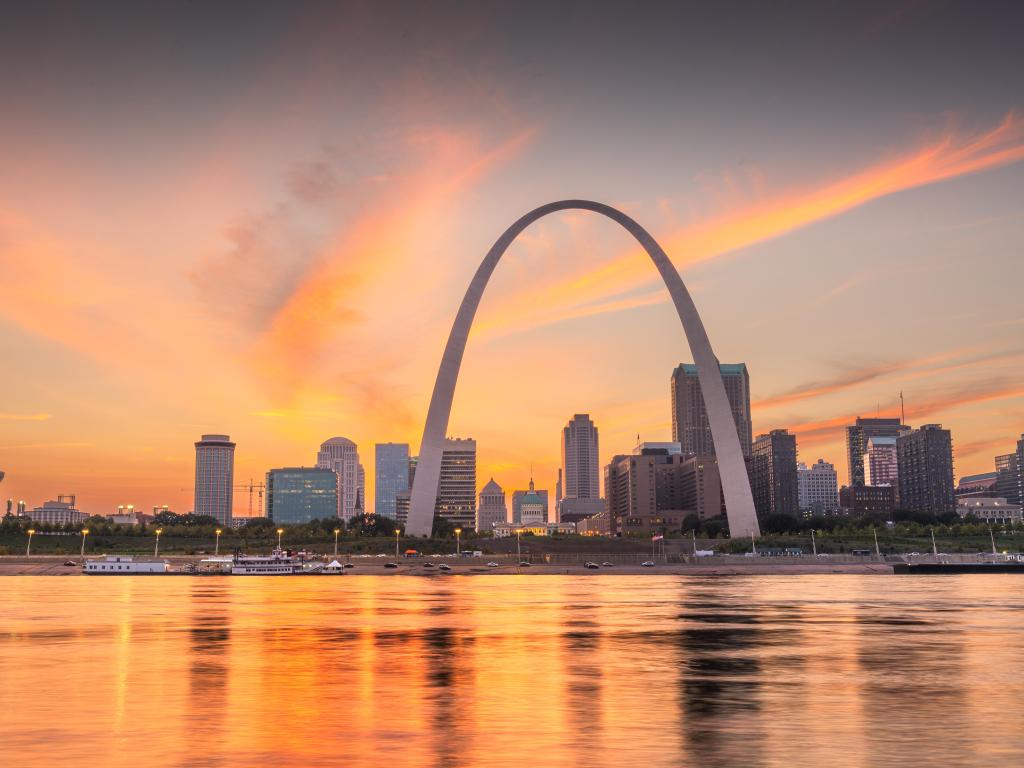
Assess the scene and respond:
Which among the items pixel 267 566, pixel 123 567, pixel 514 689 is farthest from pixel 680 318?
pixel 514 689

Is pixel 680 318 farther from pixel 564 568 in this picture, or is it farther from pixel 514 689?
pixel 514 689

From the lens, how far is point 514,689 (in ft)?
68.6

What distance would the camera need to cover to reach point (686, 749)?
14.6 m

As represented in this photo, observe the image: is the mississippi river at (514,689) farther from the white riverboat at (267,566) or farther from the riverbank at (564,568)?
the white riverboat at (267,566)

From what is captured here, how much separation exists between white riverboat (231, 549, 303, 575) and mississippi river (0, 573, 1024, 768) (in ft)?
223

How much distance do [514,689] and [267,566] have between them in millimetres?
96298

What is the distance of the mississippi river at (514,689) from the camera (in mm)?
14617

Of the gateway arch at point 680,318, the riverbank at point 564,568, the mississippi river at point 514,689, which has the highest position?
the gateway arch at point 680,318

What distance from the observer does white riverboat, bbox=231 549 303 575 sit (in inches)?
4350

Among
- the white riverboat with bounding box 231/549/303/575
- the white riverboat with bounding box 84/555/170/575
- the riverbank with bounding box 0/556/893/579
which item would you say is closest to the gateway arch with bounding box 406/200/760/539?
the riverbank with bounding box 0/556/893/579

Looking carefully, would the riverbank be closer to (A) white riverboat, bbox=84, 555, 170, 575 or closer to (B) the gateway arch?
(A) white riverboat, bbox=84, 555, 170, 575

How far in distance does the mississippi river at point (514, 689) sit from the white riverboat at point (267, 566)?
2672 inches

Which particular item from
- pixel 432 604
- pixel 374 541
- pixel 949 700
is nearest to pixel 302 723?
pixel 949 700

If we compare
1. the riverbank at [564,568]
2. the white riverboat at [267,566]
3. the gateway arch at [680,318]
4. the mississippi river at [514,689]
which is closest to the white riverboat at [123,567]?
the riverbank at [564,568]
